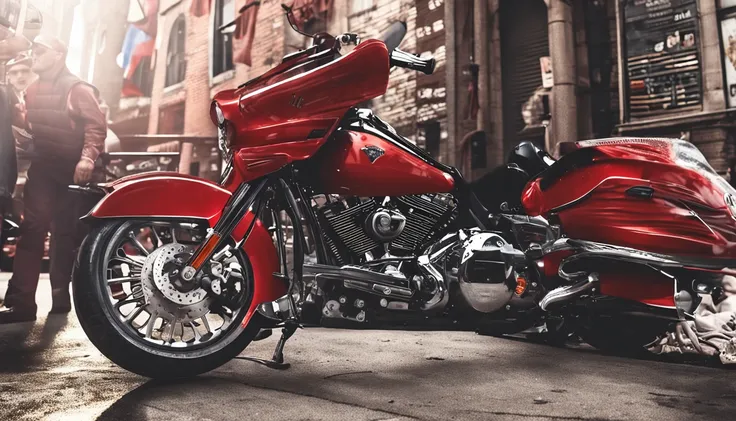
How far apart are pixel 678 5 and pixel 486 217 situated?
4876 mm

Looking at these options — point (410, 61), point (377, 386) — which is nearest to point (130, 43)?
point (410, 61)

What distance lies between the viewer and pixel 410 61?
2.70m

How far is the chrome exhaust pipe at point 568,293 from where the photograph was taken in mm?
2670

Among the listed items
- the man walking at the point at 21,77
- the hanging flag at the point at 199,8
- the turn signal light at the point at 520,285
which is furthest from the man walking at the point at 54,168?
the hanging flag at the point at 199,8

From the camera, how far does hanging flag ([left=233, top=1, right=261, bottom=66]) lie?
380 inches

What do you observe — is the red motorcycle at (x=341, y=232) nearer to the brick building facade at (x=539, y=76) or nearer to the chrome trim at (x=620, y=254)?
the chrome trim at (x=620, y=254)

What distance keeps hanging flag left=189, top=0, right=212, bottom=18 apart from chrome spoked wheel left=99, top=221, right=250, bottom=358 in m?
7.78

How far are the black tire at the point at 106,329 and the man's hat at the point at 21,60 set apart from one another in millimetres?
4551

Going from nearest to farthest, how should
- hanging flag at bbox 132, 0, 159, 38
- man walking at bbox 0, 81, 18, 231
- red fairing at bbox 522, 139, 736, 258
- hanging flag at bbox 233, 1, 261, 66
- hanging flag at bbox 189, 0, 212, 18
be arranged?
red fairing at bbox 522, 139, 736, 258 < man walking at bbox 0, 81, 18, 231 < hanging flag at bbox 132, 0, 159, 38 < hanging flag at bbox 189, 0, 212, 18 < hanging flag at bbox 233, 1, 261, 66

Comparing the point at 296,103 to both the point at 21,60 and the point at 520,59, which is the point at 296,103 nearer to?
the point at 21,60

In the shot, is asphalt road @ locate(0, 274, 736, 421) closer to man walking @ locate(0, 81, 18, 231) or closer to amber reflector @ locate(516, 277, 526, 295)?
amber reflector @ locate(516, 277, 526, 295)

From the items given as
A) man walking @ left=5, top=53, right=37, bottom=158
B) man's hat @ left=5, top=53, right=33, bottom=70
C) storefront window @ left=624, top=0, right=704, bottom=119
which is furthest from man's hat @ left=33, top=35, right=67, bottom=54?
storefront window @ left=624, top=0, right=704, bottom=119

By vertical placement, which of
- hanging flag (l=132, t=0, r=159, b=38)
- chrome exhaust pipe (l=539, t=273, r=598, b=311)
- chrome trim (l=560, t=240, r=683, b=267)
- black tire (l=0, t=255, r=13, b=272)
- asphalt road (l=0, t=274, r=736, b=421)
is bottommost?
asphalt road (l=0, t=274, r=736, b=421)

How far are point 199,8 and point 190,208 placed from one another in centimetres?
796
